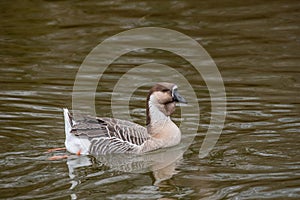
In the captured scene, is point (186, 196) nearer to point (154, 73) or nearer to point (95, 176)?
point (95, 176)

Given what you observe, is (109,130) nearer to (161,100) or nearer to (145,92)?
Result: (161,100)

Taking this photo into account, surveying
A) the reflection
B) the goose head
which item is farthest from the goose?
the reflection

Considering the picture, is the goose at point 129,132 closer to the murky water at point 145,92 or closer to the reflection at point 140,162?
the reflection at point 140,162

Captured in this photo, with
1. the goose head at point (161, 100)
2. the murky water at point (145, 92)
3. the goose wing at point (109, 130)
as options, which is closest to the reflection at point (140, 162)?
the murky water at point (145, 92)

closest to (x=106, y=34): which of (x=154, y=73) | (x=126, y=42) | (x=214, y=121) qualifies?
(x=126, y=42)

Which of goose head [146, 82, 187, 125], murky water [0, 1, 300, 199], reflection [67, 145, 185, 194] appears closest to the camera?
murky water [0, 1, 300, 199]

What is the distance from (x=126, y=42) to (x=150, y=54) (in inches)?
36.0

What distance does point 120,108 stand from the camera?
12133mm

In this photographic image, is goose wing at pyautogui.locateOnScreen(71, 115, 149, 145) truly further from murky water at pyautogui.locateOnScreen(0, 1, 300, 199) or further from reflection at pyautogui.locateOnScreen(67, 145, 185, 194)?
murky water at pyautogui.locateOnScreen(0, 1, 300, 199)

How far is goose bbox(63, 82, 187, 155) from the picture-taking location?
10.3m

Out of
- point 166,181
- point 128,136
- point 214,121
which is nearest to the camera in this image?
point 166,181

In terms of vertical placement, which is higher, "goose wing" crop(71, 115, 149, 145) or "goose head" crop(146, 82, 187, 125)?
"goose head" crop(146, 82, 187, 125)

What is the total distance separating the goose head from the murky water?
1.98 ft

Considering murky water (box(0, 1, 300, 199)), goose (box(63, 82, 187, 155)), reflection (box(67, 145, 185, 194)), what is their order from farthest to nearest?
goose (box(63, 82, 187, 155)) < reflection (box(67, 145, 185, 194)) < murky water (box(0, 1, 300, 199))
